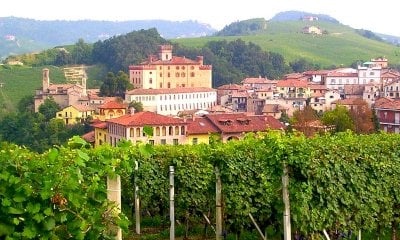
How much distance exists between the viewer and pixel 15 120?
254ft

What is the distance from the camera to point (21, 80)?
116 m

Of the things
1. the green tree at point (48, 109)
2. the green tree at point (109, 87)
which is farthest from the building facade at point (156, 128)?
the green tree at point (109, 87)

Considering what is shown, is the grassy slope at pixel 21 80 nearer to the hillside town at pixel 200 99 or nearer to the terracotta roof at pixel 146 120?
the hillside town at pixel 200 99

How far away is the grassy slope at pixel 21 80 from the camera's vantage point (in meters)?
103

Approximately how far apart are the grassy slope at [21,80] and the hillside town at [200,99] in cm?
230

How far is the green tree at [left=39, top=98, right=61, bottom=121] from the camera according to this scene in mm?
83562

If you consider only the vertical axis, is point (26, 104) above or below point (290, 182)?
below

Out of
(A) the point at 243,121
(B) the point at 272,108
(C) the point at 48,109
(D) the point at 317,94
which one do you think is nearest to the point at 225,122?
(A) the point at 243,121

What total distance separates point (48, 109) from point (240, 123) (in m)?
37.8

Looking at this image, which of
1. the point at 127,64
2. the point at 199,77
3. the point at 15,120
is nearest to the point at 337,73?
the point at 199,77

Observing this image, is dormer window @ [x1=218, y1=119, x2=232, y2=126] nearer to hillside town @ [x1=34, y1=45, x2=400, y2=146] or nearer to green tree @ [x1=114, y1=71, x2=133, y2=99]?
hillside town @ [x1=34, y1=45, x2=400, y2=146]

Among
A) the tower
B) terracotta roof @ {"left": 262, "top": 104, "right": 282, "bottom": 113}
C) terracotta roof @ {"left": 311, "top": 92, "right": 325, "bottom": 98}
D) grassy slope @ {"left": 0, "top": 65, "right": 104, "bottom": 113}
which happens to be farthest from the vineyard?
the tower

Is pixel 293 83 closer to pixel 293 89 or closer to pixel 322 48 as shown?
pixel 293 89

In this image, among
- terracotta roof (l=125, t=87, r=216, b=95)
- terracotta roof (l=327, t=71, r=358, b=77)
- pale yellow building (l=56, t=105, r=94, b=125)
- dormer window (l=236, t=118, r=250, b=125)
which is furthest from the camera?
terracotta roof (l=327, t=71, r=358, b=77)
